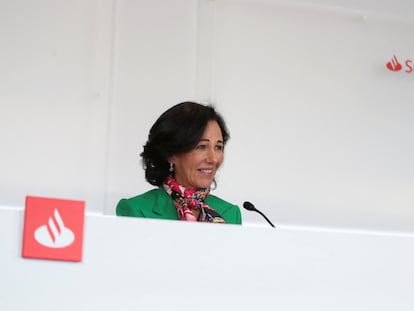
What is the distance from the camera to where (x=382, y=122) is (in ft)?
16.2

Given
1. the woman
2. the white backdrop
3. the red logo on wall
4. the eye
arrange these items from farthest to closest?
the white backdrop, the eye, the woman, the red logo on wall

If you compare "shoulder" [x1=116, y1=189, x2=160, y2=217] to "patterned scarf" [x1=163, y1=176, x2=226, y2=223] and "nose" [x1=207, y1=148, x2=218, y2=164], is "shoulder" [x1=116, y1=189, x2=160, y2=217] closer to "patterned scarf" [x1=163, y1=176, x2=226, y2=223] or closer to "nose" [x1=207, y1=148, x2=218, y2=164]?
"patterned scarf" [x1=163, y1=176, x2=226, y2=223]

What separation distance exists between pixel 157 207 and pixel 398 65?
266cm

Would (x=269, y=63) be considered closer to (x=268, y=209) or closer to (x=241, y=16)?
(x=241, y=16)

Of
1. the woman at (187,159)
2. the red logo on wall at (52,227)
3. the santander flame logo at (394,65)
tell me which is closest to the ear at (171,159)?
the woman at (187,159)

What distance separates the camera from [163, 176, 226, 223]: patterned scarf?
270 centimetres

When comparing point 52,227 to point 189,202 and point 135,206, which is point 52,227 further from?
point 189,202

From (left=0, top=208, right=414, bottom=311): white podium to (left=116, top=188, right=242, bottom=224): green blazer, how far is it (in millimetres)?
928

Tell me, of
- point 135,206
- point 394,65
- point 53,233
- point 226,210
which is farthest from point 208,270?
point 394,65

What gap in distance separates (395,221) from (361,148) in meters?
0.46

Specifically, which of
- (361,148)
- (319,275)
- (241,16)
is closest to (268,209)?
(361,148)

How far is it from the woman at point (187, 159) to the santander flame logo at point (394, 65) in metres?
2.22

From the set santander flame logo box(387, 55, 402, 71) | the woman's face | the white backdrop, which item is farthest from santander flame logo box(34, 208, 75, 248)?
santander flame logo box(387, 55, 402, 71)

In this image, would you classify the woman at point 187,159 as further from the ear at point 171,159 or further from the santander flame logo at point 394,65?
the santander flame logo at point 394,65
